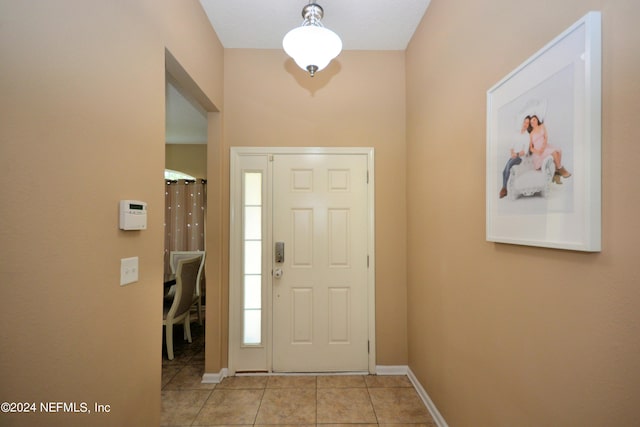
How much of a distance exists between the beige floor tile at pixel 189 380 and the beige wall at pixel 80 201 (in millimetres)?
1002

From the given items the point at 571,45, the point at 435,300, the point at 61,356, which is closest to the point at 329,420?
the point at 435,300

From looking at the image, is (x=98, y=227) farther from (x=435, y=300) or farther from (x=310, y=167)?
(x=435, y=300)

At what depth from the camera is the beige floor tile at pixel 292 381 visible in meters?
2.35

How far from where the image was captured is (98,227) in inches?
41.6

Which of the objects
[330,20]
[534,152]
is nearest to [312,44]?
[330,20]

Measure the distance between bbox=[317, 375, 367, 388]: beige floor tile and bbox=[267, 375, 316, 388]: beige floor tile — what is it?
8cm

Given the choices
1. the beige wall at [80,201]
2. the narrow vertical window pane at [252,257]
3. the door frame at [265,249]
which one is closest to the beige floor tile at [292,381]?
the door frame at [265,249]

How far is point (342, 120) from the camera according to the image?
8.46ft

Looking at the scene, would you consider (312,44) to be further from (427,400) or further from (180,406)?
(180,406)

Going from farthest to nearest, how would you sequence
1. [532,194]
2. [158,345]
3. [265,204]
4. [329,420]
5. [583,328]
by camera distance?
[265,204]
[329,420]
[158,345]
[532,194]
[583,328]

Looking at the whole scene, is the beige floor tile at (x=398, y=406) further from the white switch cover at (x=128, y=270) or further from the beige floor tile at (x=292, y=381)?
the white switch cover at (x=128, y=270)

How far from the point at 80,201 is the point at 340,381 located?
7.75 feet

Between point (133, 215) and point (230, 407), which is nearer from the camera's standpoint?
point (133, 215)

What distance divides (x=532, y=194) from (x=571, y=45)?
51 centimetres
